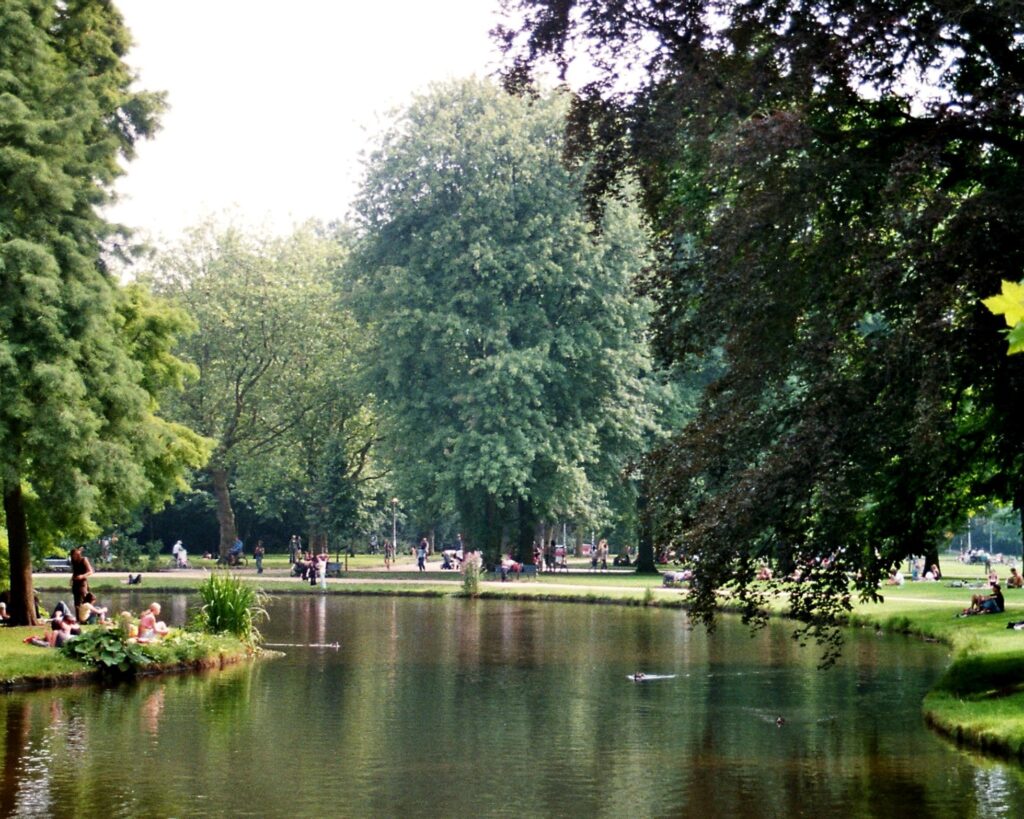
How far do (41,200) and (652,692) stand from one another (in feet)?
49.5

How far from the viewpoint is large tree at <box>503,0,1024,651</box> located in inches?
664

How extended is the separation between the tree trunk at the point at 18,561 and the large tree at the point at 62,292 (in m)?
0.03

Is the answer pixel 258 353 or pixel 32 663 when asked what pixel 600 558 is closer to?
pixel 258 353

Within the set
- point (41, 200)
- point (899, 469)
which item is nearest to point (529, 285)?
point (41, 200)

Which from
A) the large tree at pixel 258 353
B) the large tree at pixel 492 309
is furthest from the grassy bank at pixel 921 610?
the large tree at pixel 258 353

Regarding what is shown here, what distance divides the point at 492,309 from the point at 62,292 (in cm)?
2962

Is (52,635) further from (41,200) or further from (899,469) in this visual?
(899,469)

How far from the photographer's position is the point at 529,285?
58000 millimetres

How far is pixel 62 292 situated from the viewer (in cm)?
2808

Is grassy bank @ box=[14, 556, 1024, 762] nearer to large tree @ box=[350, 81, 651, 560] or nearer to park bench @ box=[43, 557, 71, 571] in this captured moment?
large tree @ box=[350, 81, 651, 560]

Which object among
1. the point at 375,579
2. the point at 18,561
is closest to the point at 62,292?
the point at 18,561

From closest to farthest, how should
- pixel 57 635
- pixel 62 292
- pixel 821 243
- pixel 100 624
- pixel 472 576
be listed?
pixel 821 243, pixel 57 635, pixel 100 624, pixel 62 292, pixel 472 576

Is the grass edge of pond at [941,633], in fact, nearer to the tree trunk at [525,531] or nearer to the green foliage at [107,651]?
the green foliage at [107,651]

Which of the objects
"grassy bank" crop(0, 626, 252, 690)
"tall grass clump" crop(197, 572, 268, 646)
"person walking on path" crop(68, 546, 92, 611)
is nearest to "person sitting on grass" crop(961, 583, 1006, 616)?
"tall grass clump" crop(197, 572, 268, 646)
